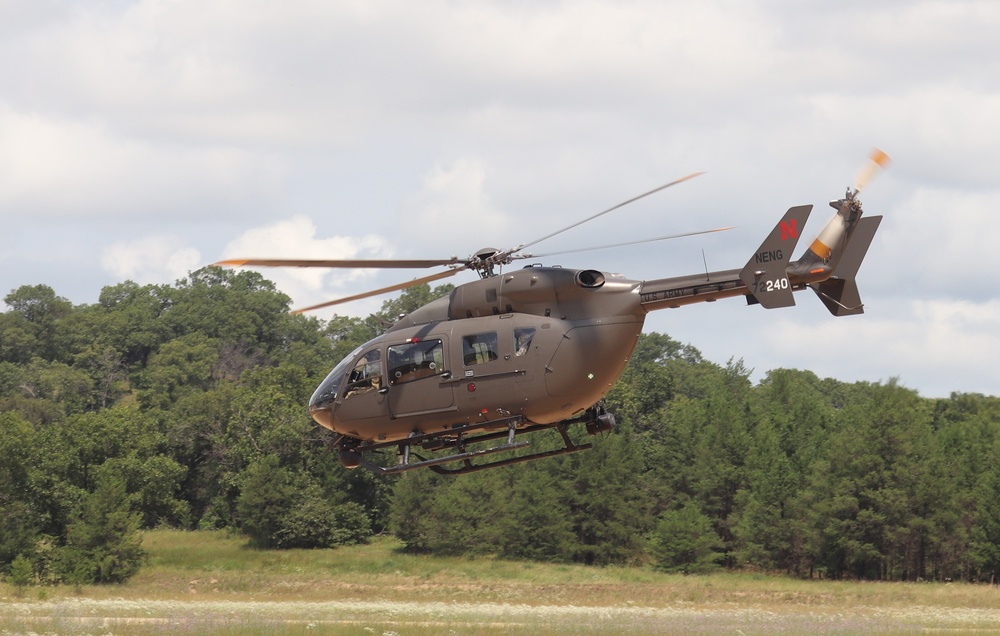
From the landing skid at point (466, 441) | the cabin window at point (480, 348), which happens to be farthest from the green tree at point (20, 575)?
the cabin window at point (480, 348)

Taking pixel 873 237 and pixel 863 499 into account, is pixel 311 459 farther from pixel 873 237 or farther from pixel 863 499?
pixel 873 237

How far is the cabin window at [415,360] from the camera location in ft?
89.8

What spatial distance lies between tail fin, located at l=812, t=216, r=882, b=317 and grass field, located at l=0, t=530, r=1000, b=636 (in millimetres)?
12584

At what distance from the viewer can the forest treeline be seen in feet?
233

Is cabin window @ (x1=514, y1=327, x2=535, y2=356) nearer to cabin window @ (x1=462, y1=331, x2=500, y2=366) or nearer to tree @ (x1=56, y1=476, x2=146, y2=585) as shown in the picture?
cabin window @ (x1=462, y1=331, x2=500, y2=366)

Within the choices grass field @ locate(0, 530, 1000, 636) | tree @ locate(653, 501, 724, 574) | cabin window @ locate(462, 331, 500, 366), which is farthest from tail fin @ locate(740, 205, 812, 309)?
tree @ locate(653, 501, 724, 574)

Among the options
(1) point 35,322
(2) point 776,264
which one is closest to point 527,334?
(2) point 776,264

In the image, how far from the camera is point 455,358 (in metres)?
27.2

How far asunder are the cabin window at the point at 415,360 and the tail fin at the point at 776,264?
6.44 meters

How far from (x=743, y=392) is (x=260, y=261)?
86.9 metres

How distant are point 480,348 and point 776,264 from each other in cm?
616

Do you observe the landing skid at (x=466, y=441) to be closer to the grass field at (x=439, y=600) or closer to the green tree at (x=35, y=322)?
the grass field at (x=439, y=600)

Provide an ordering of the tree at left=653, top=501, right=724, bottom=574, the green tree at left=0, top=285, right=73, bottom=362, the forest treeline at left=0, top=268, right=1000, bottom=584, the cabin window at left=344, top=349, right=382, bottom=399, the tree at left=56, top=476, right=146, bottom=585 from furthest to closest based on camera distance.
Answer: the green tree at left=0, top=285, right=73, bottom=362 → the tree at left=653, top=501, right=724, bottom=574 → the forest treeline at left=0, top=268, right=1000, bottom=584 → the tree at left=56, top=476, right=146, bottom=585 → the cabin window at left=344, top=349, right=382, bottom=399

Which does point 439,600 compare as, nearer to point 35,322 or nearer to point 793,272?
point 793,272
